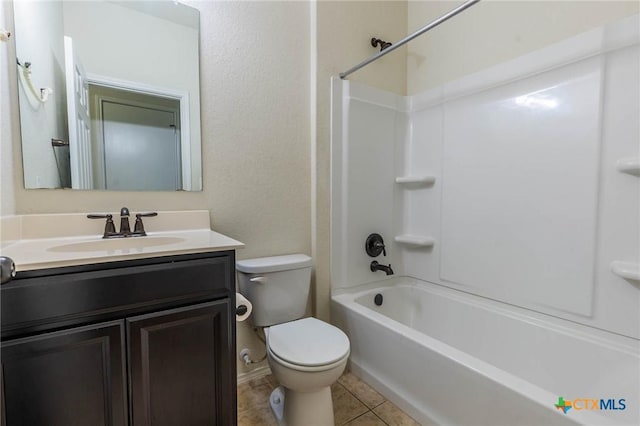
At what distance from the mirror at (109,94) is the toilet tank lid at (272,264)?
0.49m

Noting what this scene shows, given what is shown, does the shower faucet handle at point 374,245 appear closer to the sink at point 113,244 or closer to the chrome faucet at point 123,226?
the sink at point 113,244

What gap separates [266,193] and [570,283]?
5.38ft

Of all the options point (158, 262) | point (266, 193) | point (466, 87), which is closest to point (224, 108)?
point (266, 193)

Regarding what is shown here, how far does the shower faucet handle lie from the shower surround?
5cm

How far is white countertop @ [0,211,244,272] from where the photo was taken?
0.85 meters

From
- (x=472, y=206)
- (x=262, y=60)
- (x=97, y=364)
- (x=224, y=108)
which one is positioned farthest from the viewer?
(x=472, y=206)

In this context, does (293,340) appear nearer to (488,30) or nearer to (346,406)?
(346,406)

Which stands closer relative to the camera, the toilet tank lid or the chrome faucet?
the chrome faucet

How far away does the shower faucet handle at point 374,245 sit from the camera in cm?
208

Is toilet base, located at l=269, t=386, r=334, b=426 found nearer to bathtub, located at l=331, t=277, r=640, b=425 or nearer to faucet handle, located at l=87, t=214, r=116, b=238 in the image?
bathtub, located at l=331, t=277, r=640, b=425

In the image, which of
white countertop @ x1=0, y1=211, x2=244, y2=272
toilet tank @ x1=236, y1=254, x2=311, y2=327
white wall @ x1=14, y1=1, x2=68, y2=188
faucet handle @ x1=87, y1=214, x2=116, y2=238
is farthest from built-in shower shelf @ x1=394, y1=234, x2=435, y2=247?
white wall @ x1=14, y1=1, x2=68, y2=188

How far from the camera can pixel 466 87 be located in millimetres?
1874

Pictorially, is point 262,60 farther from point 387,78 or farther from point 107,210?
point 107,210

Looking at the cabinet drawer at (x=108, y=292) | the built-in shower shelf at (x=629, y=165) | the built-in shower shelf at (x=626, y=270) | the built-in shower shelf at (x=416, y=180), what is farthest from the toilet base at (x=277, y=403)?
the built-in shower shelf at (x=629, y=165)
